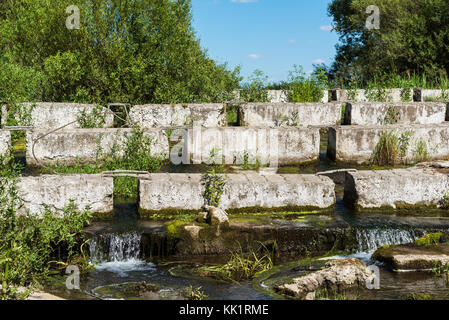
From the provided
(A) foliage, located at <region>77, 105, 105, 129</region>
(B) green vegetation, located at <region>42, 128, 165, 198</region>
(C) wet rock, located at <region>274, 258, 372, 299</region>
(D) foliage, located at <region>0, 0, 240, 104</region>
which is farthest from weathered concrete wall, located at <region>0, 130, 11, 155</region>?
(C) wet rock, located at <region>274, 258, 372, 299</region>

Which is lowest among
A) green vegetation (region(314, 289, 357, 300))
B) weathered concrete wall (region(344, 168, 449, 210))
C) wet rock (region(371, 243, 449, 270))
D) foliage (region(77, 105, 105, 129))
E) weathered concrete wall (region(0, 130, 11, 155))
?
green vegetation (region(314, 289, 357, 300))

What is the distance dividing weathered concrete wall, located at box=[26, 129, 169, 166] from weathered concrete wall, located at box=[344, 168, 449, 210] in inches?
141

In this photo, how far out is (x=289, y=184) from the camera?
791 cm

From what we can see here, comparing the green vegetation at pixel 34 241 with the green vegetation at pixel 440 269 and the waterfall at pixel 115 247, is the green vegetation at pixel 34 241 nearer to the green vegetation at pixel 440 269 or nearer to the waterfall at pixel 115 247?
the waterfall at pixel 115 247

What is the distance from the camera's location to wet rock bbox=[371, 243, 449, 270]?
258 inches

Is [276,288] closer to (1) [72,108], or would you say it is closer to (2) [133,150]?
(2) [133,150]

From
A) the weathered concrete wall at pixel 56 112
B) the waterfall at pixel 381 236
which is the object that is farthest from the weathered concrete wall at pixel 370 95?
the waterfall at pixel 381 236

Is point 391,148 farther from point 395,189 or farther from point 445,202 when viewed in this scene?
point 395,189

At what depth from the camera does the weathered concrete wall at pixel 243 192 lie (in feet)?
25.2

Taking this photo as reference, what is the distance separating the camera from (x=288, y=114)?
1317cm

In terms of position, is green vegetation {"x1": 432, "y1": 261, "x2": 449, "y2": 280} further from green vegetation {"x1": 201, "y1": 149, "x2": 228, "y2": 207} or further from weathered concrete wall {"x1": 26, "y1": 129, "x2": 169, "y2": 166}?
weathered concrete wall {"x1": 26, "y1": 129, "x2": 169, "y2": 166}

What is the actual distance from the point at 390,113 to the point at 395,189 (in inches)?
195

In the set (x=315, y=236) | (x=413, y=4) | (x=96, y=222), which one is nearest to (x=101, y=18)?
(x=96, y=222)

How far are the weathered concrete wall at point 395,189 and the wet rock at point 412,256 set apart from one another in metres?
1.36
